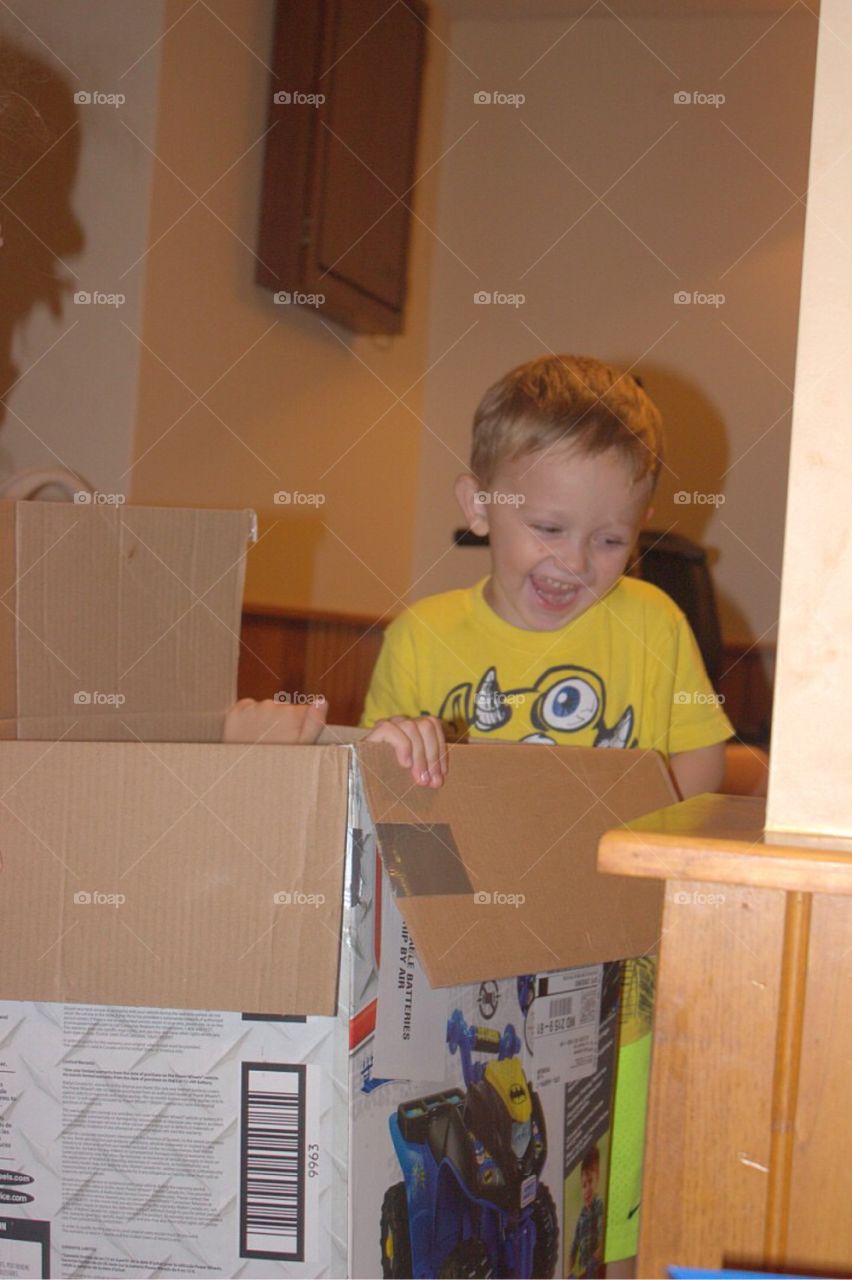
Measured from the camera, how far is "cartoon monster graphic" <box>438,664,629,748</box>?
4.47ft

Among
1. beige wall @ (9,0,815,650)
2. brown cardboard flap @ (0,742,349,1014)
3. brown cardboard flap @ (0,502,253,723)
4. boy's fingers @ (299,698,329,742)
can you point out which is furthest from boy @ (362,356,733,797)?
beige wall @ (9,0,815,650)

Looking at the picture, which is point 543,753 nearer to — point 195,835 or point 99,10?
point 195,835

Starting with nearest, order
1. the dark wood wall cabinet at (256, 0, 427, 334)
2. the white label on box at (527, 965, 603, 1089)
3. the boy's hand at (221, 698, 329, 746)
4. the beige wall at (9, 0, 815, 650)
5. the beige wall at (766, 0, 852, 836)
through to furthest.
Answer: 1. the beige wall at (766, 0, 852, 836)
2. the white label on box at (527, 965, 603, 1089)
3. the boy's hand at (221, 698, 329, 746)
4. the dark wood wall cabinet at (256, 0, 427, 334)
5. the beige wall at (9, 0, 815, 650)

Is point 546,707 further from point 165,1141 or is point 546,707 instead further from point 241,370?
point 241,370

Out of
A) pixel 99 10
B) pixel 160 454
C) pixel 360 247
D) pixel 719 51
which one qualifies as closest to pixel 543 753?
pixel 160 454

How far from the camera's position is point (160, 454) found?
6.39 ft

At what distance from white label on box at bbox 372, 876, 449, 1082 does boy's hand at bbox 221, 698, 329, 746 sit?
277mm

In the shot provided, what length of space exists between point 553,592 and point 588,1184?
2.30 ft

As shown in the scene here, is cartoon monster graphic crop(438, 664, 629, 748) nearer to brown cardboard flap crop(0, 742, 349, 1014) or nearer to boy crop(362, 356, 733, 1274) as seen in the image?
boy crop(362, 356, 733, 1274)

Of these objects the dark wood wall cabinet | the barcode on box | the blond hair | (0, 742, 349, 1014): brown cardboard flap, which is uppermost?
the dark wood wall cabinet

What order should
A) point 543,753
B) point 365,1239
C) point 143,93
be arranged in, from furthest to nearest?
point 143,93, point 543,753, point 365,1239

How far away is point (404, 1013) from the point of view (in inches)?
28.8

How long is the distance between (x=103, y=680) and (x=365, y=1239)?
1.39ft

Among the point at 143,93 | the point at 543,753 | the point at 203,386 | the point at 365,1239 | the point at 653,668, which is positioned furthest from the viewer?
the point at 203,386
